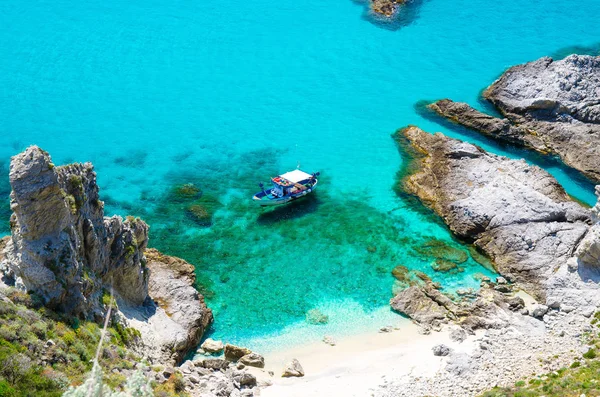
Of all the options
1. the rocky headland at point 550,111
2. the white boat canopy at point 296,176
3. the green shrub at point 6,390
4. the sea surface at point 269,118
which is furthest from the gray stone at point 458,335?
the rocky headland at point 550,111

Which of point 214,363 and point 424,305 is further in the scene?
point 424,305

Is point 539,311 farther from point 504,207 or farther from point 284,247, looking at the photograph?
point 284,247

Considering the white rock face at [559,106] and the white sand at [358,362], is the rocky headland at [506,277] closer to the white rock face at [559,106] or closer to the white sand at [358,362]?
the white sand at [358,362]

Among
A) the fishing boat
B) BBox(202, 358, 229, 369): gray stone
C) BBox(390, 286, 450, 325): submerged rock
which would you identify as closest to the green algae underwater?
the fishing boat

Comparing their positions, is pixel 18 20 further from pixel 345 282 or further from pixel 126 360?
pixel 126 360

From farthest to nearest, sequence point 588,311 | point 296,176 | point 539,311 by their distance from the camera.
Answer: point 296,176
point 539,311
point 588,311

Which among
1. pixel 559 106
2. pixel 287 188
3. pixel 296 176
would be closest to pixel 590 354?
pixel 287 188
